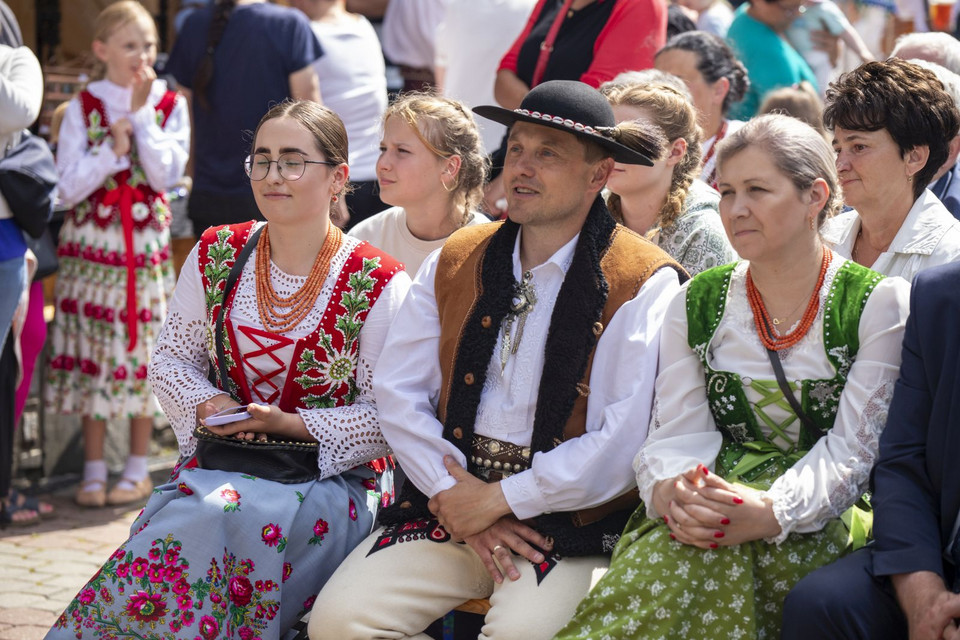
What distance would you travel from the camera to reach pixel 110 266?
573 cm

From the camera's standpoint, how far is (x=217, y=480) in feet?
11.0

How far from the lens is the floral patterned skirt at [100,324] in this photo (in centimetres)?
573

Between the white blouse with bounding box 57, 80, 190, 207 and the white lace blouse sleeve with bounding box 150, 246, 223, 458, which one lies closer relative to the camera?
the white lace blouse sleeve with bounding box 150, 246, 223, 458

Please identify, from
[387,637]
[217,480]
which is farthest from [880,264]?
[217,480]

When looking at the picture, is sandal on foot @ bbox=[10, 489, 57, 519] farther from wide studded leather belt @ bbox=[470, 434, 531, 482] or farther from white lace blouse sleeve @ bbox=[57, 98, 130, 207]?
wide studded leather belt @ bbox=[470, 434, 531, 482]

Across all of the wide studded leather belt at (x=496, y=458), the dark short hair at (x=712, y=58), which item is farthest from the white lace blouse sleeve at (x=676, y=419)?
the dark short hair at (x=712, y=58)

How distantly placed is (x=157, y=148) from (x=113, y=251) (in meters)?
0.54

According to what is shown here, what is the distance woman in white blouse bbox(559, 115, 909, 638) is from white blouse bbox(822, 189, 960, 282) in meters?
0.35

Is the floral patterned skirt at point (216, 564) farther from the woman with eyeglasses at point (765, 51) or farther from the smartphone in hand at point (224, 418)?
the woman with eyeglasses at point (765, 51)

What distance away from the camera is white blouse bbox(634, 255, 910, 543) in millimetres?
2832

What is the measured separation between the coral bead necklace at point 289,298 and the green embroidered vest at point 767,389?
114 cm

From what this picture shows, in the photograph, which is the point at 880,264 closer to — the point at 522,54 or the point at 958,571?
the point at 958,571

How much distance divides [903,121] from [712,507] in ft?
4.24

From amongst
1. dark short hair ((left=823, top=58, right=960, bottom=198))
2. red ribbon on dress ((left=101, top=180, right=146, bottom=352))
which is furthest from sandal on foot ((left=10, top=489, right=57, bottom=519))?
dark short hair ((left=823, top=58, right=960, bottom=198))
